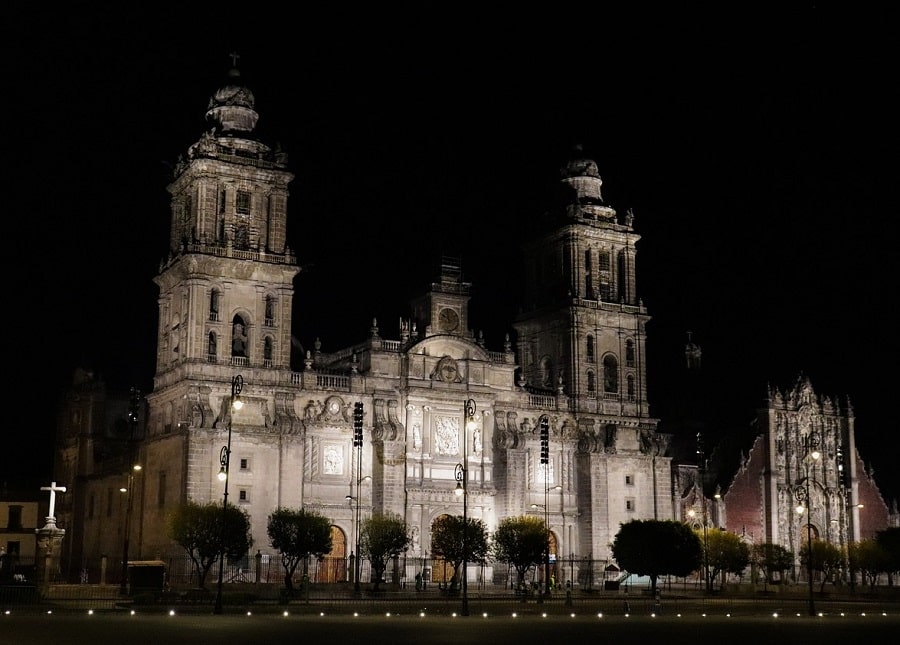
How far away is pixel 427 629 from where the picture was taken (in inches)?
1495

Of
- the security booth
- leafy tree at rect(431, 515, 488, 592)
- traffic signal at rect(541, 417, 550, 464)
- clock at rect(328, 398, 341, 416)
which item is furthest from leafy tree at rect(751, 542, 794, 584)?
the security booth

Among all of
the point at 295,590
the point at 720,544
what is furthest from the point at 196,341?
the point at 720,544

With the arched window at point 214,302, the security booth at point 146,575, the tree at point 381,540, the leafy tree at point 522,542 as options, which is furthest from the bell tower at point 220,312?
the security booth at point 146,575

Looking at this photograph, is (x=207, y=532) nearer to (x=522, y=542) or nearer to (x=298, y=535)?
(x=298, y=535)

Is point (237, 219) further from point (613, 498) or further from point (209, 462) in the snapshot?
point (613, 498)

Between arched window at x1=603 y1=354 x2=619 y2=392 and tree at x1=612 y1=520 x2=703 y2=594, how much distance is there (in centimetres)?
2300

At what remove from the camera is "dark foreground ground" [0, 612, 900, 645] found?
33.0 meters

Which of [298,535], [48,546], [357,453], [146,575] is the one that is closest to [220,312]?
[357,453]

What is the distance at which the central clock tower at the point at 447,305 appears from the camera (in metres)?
87.5

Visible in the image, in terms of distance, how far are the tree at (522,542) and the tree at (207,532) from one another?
51.7 feet

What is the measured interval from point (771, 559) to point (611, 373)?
1797cm

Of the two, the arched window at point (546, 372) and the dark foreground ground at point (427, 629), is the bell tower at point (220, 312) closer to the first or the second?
the arched window at point (546, 372)

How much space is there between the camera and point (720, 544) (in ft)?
273

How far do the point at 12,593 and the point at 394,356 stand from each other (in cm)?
3750
